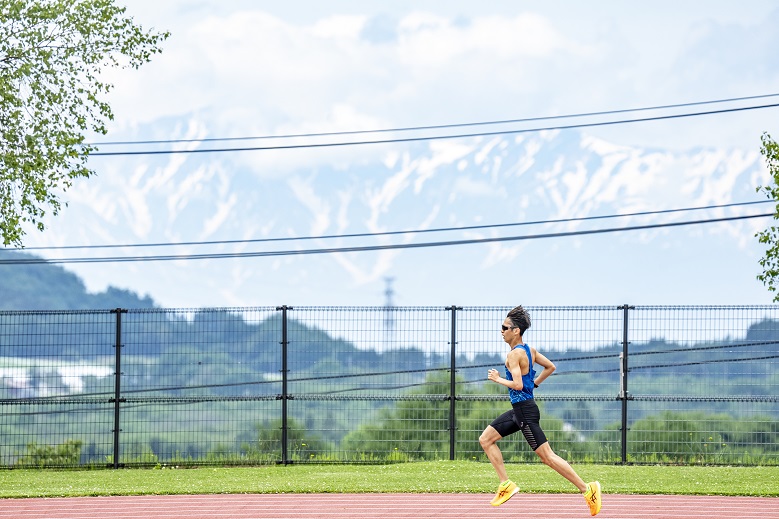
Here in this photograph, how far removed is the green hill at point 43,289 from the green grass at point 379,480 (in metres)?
130

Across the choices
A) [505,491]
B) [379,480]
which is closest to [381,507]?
[505,491]

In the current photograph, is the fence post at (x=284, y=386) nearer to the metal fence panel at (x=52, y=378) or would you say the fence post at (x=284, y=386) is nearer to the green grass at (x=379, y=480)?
the green grass at (x=379, y=480)

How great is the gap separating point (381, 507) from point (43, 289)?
480 feet

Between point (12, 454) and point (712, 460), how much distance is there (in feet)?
36.1

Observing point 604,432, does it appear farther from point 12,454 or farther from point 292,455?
point 12,454

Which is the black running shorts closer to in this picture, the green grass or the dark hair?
the dark hair

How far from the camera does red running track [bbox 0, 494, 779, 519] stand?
11914 millimetres

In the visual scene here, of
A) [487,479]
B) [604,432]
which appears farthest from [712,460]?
[487,479]

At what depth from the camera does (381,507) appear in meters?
12.6

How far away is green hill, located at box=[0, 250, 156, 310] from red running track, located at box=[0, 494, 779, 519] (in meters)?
133

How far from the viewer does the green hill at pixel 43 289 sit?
148 meters

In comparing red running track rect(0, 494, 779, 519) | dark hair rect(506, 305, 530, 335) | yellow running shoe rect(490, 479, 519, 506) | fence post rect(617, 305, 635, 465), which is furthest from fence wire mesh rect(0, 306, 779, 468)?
yellow running shoe rect(490, 479, 519, 506)

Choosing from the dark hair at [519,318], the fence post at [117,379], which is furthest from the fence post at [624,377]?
the fence post at [117,379]

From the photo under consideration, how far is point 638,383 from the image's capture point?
18938 mm
